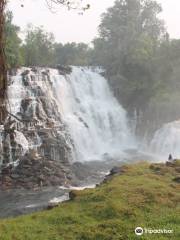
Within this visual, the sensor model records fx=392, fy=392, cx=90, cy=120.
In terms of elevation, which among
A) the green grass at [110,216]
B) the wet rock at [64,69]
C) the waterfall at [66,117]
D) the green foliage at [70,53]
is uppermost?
the green foliage at [70,53]

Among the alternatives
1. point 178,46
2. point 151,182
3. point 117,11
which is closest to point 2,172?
point 151,182

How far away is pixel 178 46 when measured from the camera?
108 feet

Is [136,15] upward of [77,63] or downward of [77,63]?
upward

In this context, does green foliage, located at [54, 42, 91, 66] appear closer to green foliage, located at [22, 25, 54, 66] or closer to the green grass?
green foliage, located at [22, 25, 54, 66]

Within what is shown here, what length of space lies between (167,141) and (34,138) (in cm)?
882

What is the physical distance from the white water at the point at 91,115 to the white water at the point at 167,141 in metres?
2.51

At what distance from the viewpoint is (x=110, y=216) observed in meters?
9.07

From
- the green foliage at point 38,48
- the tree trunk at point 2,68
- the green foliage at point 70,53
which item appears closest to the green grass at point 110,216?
the tree trunk at point 2,68

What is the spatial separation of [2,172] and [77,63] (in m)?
33.6

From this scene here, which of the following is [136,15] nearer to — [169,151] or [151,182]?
[169,151]

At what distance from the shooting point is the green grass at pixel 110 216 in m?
8.34

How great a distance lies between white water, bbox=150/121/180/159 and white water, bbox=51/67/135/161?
251 cm

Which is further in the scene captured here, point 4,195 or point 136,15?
point 136,15

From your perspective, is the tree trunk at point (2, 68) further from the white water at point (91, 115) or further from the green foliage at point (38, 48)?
the green foliage at point (38, 48)
